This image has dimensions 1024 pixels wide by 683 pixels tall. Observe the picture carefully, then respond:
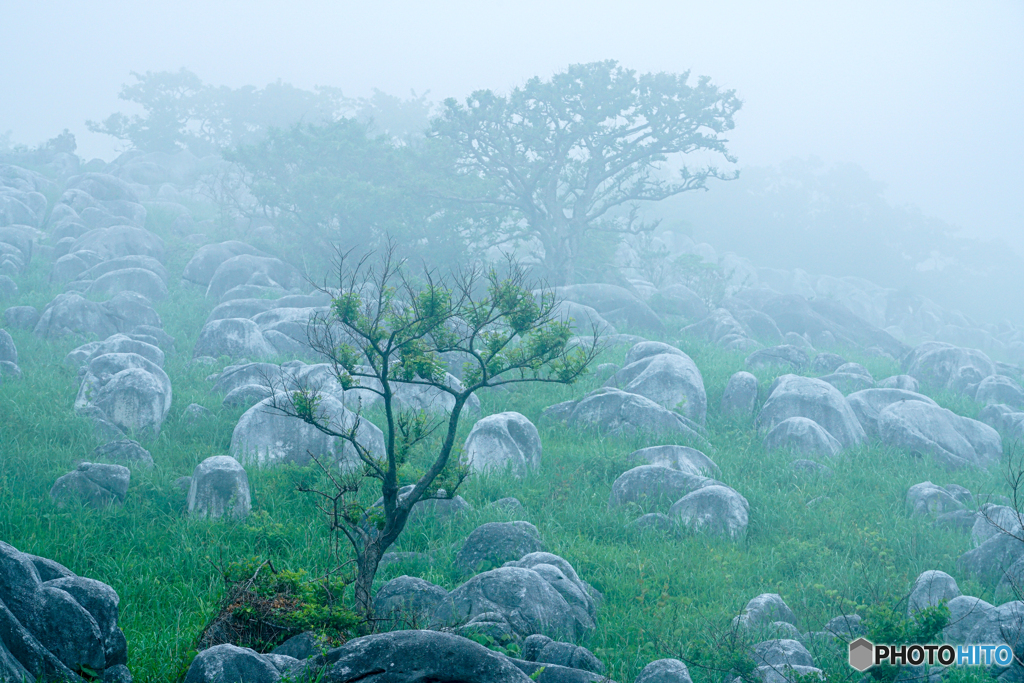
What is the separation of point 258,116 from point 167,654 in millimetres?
54756

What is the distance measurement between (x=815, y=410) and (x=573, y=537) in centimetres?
790

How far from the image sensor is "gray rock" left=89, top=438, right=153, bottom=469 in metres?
12.1

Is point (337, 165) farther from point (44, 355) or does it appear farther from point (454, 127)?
point (44, 355)

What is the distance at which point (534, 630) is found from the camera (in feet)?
25.0

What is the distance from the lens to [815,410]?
16172mm

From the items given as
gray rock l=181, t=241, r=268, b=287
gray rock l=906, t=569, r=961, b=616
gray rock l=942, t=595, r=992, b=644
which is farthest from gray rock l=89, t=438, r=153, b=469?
gray rock l=181, t=241, r=268, b=287

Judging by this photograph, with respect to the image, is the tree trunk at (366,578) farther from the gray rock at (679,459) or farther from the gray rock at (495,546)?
the gray rock at (679,459)

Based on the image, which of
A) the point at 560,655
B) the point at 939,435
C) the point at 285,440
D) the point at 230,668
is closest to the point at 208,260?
the point at 285,440

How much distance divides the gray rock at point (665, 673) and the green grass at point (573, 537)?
1.93ft

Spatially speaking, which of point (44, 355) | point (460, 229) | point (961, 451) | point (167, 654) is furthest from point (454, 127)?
point (167, 654)

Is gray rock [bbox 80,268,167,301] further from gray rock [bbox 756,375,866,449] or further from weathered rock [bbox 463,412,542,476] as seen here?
gray rock [bbox 756,375,866,449]

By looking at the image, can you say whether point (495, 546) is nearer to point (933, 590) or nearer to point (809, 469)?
point (933, 590)

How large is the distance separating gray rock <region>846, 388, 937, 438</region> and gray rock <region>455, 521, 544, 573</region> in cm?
988

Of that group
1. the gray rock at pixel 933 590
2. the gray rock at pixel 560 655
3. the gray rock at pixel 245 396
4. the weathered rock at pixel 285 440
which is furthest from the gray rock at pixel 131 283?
the gray rock at pixel 933 590
